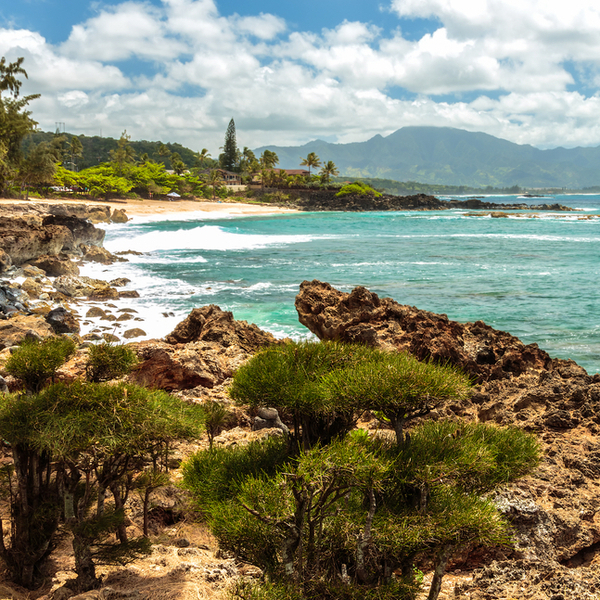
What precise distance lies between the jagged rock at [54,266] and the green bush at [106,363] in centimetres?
2143

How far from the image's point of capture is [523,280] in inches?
1037

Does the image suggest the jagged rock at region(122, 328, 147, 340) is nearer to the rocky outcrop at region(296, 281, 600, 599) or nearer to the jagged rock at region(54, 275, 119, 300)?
the jagged rock at region(54, 275, 119, 300)

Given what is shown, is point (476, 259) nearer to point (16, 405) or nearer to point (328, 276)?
point (328, 276)

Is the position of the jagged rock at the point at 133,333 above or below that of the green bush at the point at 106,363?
below

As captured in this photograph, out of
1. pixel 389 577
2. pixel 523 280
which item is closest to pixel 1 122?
pixel 523 280

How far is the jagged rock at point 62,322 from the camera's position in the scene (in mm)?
15203

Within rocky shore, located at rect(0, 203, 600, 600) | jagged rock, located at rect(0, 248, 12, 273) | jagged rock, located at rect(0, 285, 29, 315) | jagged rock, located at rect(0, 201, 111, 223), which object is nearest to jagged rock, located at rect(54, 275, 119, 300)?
jagged rock, located at rect(0, 248, 12, 273)

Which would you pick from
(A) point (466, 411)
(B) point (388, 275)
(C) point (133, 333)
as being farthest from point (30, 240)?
(A) point (466, 411)

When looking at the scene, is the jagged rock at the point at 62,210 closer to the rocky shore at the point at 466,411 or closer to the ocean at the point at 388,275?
the ocean at the point at 388,275

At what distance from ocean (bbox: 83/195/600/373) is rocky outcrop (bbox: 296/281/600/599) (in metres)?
4.42

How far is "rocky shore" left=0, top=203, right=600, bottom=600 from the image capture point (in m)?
4.65

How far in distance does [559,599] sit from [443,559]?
53.9 inches

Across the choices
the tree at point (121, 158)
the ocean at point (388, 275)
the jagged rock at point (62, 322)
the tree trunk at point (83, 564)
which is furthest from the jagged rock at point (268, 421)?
the tree at point (121, 158)

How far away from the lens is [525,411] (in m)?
7.39
